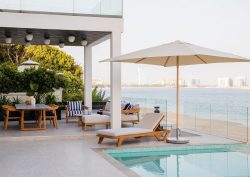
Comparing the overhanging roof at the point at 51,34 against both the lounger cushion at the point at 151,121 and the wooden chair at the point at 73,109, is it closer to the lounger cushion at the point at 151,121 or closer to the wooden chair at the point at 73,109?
the wooden chair at the point at 73,109

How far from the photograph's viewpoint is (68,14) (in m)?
12.4

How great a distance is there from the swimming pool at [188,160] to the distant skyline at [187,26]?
47435 mm

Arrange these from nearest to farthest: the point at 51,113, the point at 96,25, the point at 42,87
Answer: the point at 96,25, the point at 51,113, the point at 42,87

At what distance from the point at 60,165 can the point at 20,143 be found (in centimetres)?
336

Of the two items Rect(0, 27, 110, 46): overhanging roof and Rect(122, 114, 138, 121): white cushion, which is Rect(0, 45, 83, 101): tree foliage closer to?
Rect(0, 27, 110, 46): overhanging roof

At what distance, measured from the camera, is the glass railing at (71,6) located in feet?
39.3

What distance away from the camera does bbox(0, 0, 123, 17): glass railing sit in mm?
11977

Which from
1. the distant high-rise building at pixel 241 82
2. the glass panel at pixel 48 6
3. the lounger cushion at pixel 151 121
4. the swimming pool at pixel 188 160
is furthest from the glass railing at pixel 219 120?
the distant high-rise building at pixel 241 82

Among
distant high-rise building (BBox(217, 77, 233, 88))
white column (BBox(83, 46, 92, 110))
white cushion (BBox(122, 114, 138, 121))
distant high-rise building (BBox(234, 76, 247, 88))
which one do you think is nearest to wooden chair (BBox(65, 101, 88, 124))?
white cushion (BBox(122, 114, 138, 121))

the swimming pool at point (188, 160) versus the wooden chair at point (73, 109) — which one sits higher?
the wooden chair at point (73, 109)

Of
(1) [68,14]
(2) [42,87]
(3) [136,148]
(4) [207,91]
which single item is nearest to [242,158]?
(3) [136,148]

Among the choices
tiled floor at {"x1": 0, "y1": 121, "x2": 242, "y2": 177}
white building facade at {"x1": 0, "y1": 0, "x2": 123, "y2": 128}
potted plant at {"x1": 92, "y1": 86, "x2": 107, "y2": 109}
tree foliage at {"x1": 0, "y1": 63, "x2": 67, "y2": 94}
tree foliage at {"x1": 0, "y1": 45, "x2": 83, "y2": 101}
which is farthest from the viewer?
tree foliage at {"x1": 0, "y1": 45, "x2": 83, "y2": 101}

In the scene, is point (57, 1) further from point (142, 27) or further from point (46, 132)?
point (142, 27)

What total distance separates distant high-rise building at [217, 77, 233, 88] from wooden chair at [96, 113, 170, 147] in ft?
196
